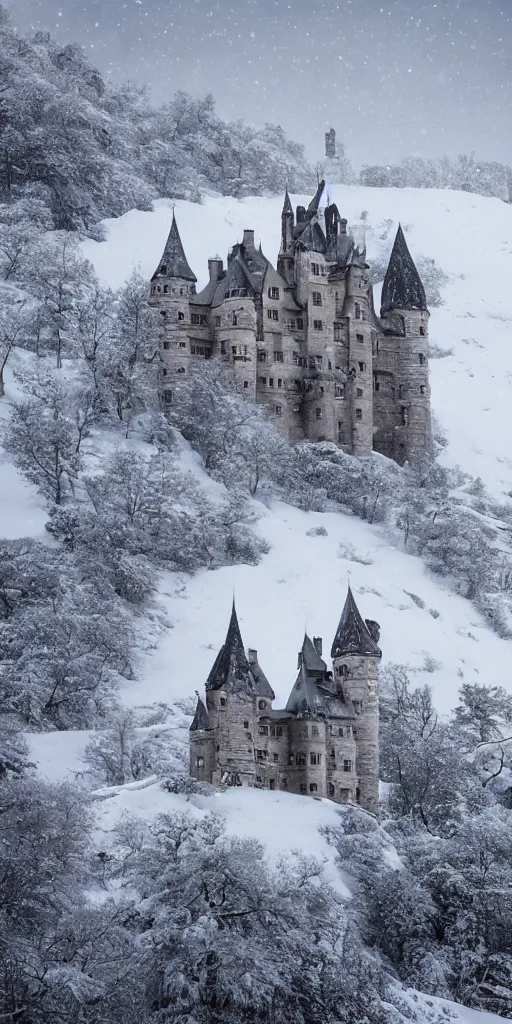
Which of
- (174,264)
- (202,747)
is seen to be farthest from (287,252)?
(202,747)

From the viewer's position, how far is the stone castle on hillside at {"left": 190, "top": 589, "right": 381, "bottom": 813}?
243ft

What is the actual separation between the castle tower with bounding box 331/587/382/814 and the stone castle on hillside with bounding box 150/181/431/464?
1423 inches

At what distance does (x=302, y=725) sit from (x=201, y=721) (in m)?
5.62

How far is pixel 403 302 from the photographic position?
4951 inches

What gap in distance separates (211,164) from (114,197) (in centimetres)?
2963

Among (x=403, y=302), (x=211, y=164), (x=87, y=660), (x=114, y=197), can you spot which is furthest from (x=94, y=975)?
(x=211, y=164)

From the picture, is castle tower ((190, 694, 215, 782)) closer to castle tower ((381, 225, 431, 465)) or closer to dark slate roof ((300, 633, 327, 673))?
dark slate roof ((300, 633, 327, 673))

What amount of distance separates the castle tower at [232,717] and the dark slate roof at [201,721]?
33 centimetres

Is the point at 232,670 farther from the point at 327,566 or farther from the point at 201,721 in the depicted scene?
the point at 327,566

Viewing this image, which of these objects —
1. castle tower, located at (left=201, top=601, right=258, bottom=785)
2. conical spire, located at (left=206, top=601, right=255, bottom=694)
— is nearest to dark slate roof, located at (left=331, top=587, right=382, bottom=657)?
conical spire, located at (left=206, top=601, right=255, bottom=694)

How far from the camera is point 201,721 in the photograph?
242 ft

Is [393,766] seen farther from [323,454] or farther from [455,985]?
[323,454]

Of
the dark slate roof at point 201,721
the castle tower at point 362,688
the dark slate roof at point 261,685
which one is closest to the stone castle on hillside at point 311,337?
the castle tower at point 362,688

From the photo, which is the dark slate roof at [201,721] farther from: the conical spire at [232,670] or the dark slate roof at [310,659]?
the dark slate roof at [310,659]
